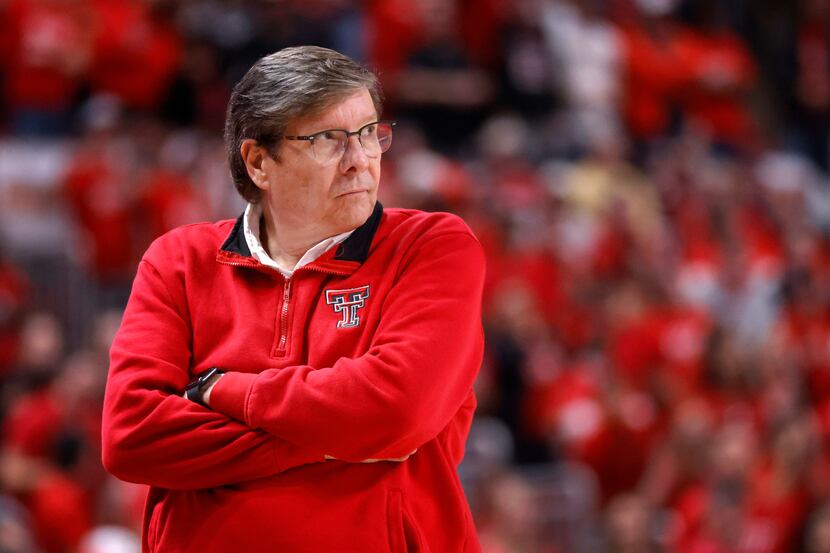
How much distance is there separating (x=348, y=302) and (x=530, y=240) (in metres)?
6.38

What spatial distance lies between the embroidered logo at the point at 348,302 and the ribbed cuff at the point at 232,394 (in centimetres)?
18

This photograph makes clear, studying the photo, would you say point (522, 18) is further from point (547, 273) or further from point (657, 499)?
point (657, 499)

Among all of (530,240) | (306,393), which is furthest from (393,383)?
(530,240)

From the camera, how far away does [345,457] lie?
2072 millimetres

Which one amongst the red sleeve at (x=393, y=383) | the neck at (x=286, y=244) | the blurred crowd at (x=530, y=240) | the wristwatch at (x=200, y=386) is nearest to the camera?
the red sleeve at (x=393, y=383)

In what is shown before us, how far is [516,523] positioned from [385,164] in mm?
3168

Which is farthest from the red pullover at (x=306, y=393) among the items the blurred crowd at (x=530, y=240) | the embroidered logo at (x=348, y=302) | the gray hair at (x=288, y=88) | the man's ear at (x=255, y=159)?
the blurred crowd at (x=530, y=240)

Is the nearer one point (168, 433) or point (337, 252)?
point (168, 433)

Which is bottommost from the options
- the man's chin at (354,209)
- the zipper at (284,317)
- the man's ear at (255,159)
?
the zipper at (284,317)

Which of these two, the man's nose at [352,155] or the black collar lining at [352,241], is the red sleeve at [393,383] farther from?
the man's nose at [352,155]

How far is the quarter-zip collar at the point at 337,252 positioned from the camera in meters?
2.23

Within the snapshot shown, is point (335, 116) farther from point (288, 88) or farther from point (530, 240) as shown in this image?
point (530, 240)

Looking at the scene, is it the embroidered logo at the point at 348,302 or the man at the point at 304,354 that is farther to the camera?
the embroidered logo at the point at 348,302

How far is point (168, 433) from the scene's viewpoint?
211 centimetres
